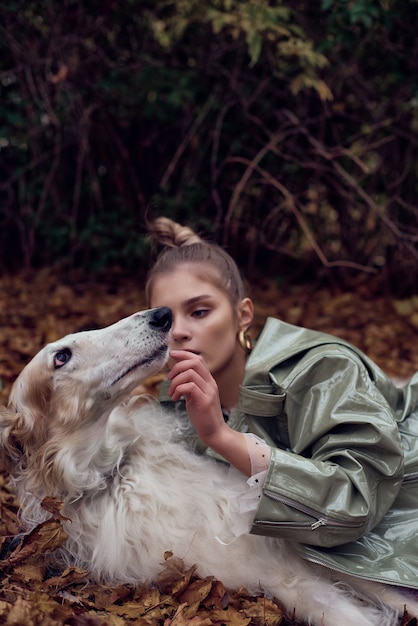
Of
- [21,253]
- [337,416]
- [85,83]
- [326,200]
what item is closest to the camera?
[337,416]

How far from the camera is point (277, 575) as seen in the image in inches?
86.3

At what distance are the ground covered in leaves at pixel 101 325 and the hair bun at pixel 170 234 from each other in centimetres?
112

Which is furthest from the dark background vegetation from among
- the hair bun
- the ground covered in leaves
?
the hair bun

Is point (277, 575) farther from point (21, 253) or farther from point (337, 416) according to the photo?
point (21, 253)

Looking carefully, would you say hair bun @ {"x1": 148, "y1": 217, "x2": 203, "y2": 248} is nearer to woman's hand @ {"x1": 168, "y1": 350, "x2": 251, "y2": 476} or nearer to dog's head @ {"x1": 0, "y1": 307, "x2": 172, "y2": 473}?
dog's head @ {"x1": 0, "y1": 307, "x2": 172, "y2": 473}

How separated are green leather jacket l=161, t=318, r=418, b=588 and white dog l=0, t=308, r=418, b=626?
121 mm

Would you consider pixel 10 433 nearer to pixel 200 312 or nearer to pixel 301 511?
pixel 200 312

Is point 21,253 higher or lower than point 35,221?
lower

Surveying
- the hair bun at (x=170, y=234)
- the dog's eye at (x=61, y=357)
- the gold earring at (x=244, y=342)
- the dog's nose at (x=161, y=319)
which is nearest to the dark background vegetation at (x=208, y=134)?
the hair bun at (x=170, y=234)

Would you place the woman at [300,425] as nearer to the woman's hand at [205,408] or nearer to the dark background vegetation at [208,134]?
the woman's hand at [205,408]

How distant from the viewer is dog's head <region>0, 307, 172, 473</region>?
221 centimetres

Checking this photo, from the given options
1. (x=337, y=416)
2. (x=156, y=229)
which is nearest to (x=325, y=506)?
(x=337, y=416)

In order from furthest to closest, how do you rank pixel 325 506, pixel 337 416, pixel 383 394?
pixel 383 394
pixel 337 416
pixel 325 506

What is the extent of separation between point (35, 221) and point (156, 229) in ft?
10.4
